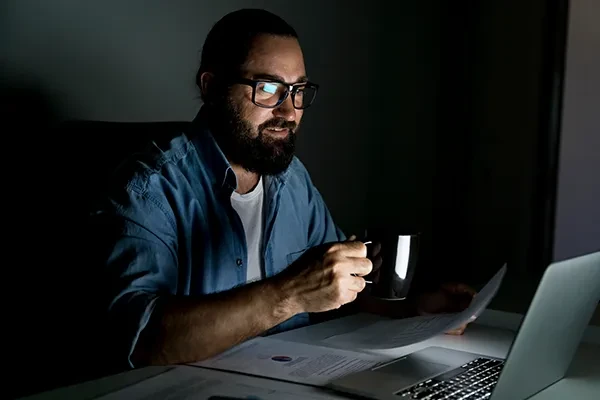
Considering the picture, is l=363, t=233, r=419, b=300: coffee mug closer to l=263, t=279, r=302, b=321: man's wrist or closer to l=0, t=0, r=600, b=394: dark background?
l=263, t=279, r=302, b=321: man's wrist

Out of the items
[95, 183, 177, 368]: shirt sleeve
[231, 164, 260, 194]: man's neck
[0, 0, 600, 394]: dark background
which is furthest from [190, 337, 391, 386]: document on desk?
[231, 164, 260, 194]: man's neck

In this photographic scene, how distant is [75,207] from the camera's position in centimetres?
138

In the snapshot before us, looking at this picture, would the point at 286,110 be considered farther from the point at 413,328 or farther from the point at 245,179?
the point at 413,328

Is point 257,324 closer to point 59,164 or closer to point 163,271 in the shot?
point 163,271

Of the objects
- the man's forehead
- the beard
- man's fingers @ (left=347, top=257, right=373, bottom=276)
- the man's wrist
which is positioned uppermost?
the man's forehead

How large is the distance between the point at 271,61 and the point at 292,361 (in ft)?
2.25

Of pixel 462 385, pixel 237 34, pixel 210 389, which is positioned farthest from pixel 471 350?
pixel 237 34

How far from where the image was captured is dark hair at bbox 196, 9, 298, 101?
1.51 metres

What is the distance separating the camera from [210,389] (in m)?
0.93

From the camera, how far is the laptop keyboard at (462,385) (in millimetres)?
924

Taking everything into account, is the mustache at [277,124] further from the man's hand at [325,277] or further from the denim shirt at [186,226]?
the man's hand at [325,277]

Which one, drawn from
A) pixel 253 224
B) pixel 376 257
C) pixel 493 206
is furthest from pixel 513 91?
pixel 376 257

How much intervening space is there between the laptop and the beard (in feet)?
1.97

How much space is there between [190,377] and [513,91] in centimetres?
288
